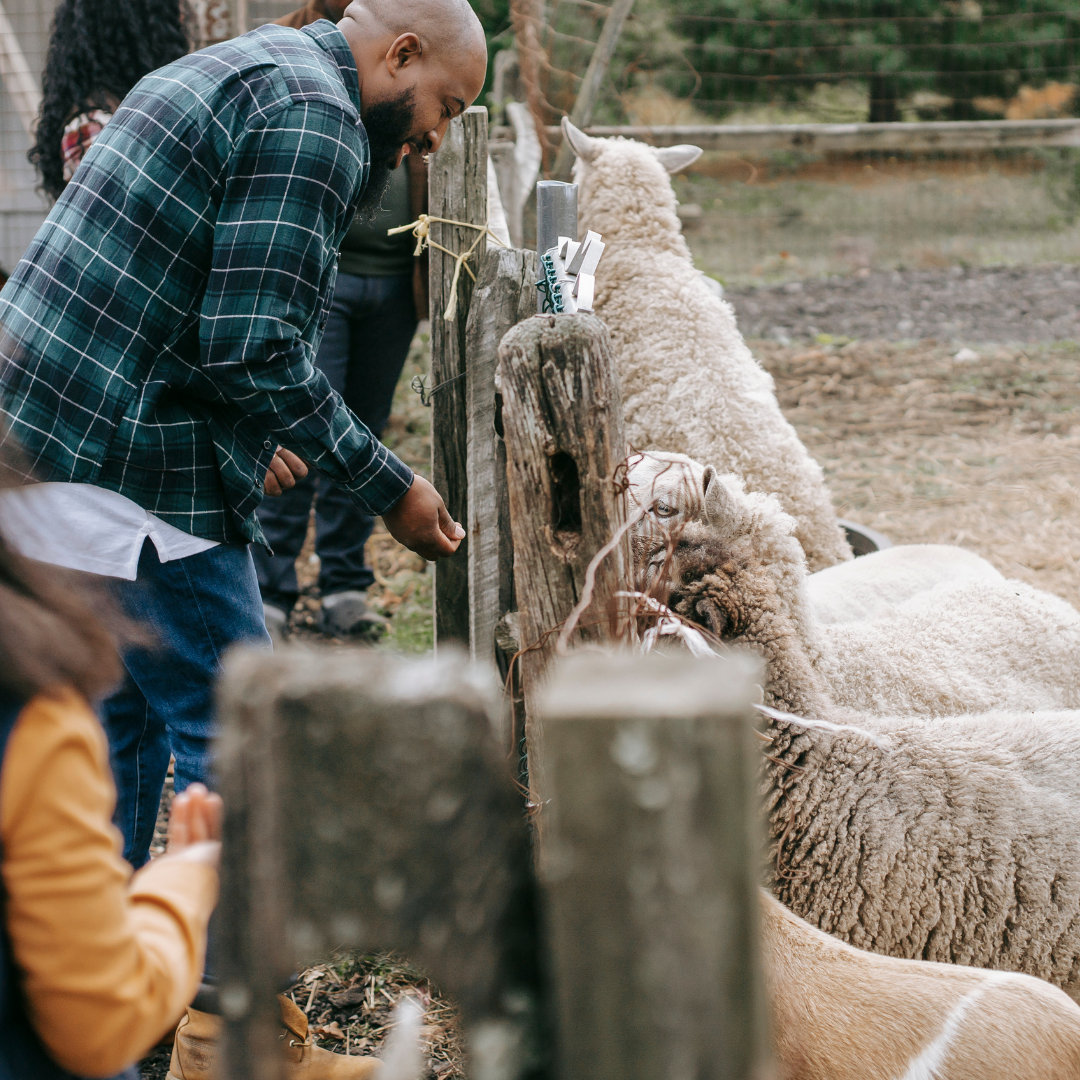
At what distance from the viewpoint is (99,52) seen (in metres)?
3.21

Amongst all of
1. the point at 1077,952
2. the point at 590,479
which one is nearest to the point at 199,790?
the point at 590,479

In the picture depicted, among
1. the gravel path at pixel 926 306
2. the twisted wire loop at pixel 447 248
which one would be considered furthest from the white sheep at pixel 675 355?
the gravel path at pixel 926 306

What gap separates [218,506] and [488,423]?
93 centimetres

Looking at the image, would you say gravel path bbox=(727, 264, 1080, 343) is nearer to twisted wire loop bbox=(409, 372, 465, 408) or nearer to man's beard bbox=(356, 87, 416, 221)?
twisted wire loop bbox=(409, 372, 465, 408)

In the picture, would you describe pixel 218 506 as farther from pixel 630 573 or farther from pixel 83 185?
pixel 630 573

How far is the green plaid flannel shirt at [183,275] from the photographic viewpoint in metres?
1.76

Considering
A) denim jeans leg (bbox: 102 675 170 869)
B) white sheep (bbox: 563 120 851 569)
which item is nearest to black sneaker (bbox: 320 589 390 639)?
white sheep (bbox: 563 120 851 569)

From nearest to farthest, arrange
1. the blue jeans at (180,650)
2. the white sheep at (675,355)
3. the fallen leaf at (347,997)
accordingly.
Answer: the blue jeans at (180,650) < the fallen leaf at (347,997) < the white sheep at (675,355)

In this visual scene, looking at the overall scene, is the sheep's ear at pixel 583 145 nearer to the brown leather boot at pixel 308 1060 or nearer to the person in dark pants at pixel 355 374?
the person in dark pants at pixel 355 374

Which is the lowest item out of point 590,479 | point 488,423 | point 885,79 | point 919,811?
point 919,811

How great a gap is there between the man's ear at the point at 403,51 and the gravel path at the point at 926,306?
22.3 feet

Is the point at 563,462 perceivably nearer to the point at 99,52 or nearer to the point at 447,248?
the point at 447,248

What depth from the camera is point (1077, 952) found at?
1.93 meters

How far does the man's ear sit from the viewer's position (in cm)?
194
